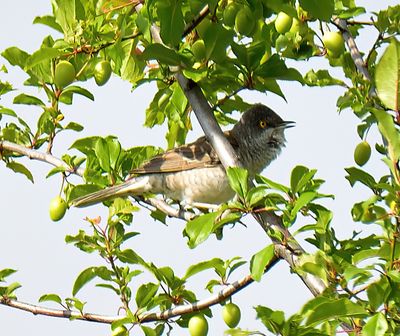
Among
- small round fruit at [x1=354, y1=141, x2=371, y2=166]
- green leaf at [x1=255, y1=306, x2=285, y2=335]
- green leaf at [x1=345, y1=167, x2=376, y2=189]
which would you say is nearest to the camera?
green leaf at [x1=255, y1=306, x2=285, y2=335]

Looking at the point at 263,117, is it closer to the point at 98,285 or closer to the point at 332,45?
the point at 332,45

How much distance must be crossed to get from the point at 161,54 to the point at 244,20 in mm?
379

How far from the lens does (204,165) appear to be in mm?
6438

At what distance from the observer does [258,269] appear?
341 cm

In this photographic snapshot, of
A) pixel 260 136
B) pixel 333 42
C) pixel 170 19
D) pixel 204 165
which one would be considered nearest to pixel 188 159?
pixel 204 165

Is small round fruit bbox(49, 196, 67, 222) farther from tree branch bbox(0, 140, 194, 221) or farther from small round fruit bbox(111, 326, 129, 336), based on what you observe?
small round fruit bbox(111, 326, 129, 336)

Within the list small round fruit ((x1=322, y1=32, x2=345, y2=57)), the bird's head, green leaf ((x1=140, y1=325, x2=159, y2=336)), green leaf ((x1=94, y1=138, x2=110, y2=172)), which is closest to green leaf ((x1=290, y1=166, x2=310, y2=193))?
green leaf ((x1=140, y1=325, x2=159, y2=336))

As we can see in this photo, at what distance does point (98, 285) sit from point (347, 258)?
1.24 metres

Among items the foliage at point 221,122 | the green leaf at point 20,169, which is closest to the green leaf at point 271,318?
the foliage at point 221,122

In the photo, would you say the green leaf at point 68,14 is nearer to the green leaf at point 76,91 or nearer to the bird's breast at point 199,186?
the green leaf at point 76,91

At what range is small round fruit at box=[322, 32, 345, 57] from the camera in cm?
441

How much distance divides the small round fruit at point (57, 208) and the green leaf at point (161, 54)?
1.17 metres

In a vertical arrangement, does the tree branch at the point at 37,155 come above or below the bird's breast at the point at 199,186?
below

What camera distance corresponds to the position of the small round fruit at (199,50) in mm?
3814
